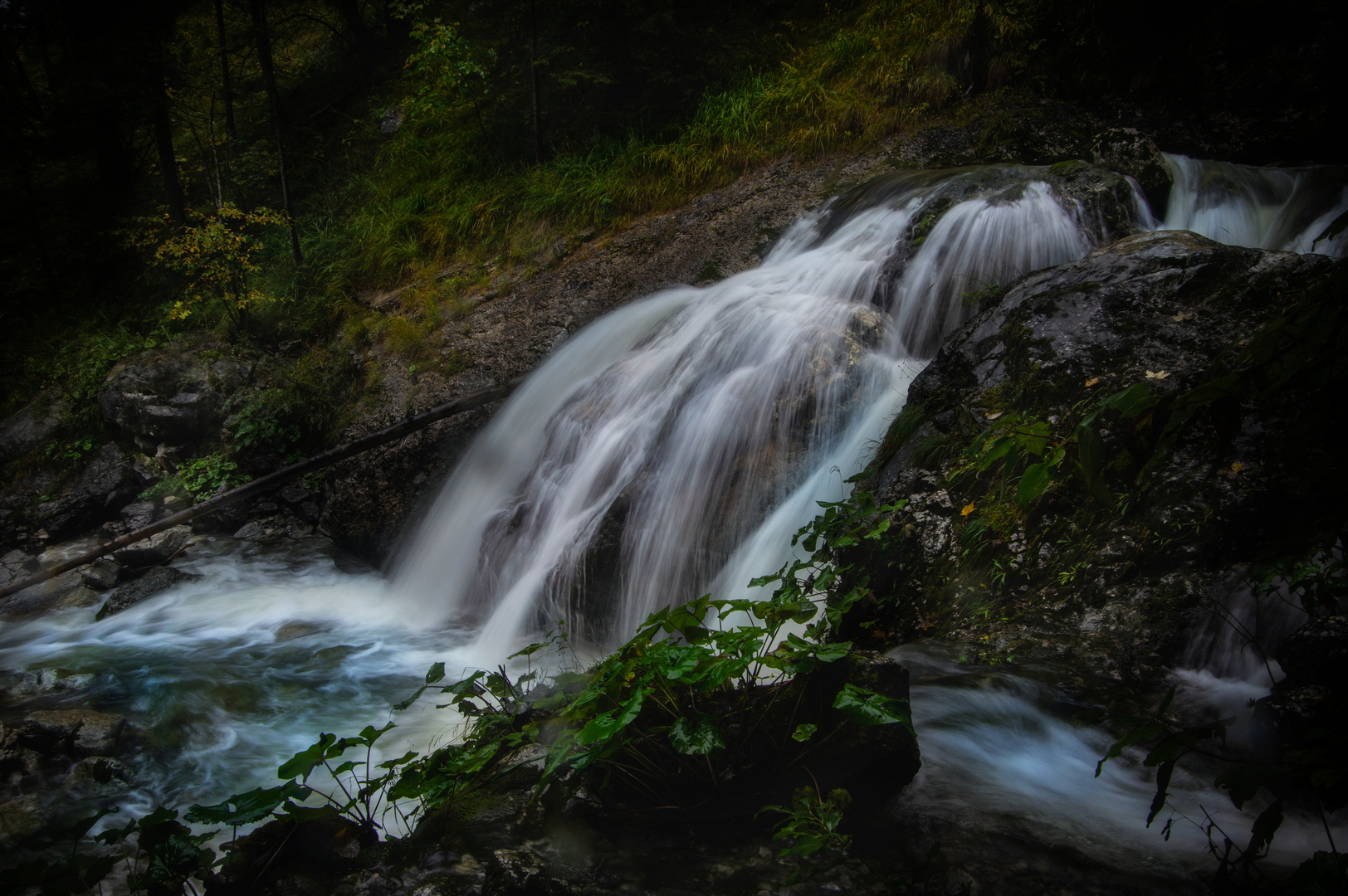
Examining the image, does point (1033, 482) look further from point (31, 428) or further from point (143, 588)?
point (31, 428)

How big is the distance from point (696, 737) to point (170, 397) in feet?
31.0

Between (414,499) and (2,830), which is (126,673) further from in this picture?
(414,499)

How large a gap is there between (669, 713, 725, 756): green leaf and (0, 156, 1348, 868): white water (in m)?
2.25

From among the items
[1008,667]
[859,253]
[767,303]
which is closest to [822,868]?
[1008,667]

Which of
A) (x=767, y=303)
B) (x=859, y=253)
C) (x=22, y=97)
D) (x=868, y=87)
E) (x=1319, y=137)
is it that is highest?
(x=22, y=97)

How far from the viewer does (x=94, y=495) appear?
8.44 metres

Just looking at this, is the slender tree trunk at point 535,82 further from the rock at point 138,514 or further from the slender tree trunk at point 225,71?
the rock at point 138,514

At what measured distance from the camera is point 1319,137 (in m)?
6.12

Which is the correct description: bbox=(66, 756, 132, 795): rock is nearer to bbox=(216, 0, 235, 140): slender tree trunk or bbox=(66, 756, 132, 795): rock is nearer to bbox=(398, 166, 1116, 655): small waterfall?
bbox=(398, 166, 1116, 655): small waterfall

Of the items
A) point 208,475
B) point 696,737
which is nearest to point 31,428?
point 208,475

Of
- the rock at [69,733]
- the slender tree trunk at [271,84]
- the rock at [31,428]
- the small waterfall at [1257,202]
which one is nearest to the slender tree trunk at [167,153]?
the slender tree trunk at [271,84]

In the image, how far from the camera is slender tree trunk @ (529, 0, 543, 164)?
863cm

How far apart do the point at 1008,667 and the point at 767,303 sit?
3.96 metres

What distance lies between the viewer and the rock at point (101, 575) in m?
6.86
